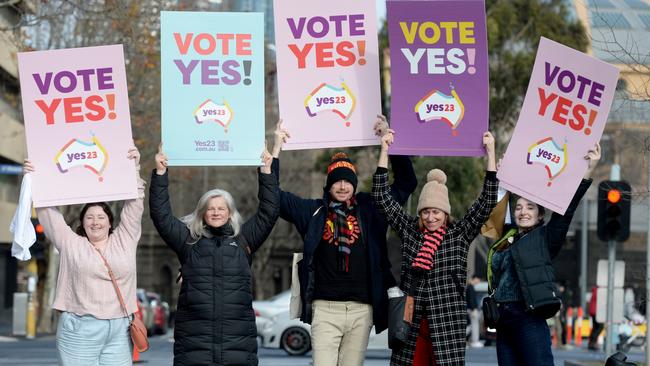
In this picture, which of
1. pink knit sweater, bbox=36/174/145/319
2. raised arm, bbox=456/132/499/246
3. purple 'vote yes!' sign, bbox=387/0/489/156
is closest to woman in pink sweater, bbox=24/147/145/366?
pink knit sweater, bbox=36/174/145/319

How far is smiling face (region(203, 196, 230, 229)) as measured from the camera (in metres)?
9.56

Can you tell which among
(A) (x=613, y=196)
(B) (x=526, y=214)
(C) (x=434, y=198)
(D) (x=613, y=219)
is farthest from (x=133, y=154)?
(D) (x=613, y=219)

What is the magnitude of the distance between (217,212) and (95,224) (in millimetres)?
830

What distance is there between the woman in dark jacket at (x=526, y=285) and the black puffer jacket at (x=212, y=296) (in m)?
1.68

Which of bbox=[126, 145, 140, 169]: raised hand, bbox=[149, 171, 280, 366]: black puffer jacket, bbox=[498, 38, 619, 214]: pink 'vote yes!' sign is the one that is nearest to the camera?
bbox=[149, 171, 280, 366]: black puffer jacket

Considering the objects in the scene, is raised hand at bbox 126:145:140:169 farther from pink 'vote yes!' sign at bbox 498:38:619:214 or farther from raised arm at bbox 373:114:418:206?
pink 'vote yes!' sign at bbox 498:38:619:214

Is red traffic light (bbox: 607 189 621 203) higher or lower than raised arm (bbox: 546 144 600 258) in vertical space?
higher

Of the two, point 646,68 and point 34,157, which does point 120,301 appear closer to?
point 34,157

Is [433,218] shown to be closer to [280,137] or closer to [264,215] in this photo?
[264,215]

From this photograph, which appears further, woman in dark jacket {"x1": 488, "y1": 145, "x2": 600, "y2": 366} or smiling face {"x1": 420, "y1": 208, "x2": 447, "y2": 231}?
smiling face {"x1": 420, "y1": 208, "x2": 447, "y2": 231}

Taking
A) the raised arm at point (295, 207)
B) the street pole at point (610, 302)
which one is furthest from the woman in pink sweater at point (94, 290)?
the street pole at point (610, 302)

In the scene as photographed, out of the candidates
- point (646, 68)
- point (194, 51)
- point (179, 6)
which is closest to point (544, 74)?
point (194, 51)

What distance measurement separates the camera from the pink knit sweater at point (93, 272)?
372 inches

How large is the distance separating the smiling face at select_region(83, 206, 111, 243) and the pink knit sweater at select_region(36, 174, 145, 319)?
2.1 inches
